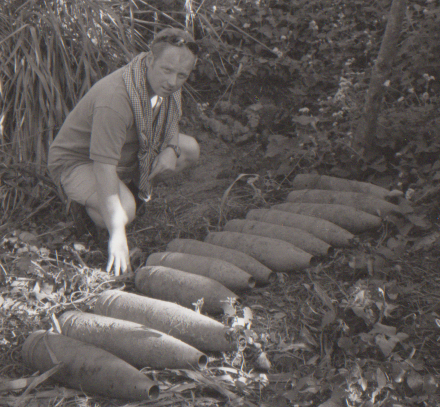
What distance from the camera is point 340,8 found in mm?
4312

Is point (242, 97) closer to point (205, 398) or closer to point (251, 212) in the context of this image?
point (251, 212)

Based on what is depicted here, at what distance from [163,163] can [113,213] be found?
53 centimetres

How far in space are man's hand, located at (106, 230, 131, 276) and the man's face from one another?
2.48ft

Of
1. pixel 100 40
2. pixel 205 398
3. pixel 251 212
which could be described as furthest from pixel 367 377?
pixel 100 40

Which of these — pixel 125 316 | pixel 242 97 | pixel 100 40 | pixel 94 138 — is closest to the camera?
pixel 125 316

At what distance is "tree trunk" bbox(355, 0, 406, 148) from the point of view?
2.92 metres

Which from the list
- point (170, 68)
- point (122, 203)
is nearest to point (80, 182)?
point (122, 203)

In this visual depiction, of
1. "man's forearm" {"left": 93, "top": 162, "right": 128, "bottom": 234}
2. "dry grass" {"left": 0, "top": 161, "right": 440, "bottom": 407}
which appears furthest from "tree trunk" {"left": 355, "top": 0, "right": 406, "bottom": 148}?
"man's forearm" {"left": 93, "top": 162, "right": 128, "bottom": 234}

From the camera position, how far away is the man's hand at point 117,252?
2.60 metres

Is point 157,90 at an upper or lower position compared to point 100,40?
lower

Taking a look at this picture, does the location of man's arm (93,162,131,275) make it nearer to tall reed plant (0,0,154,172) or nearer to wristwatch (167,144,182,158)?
wristwatch (167,144,182,158)

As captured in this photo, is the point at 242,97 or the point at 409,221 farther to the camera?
the point at 242,97

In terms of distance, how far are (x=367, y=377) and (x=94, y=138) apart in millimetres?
1640

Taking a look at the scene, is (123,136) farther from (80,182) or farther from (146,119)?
(80,182)
